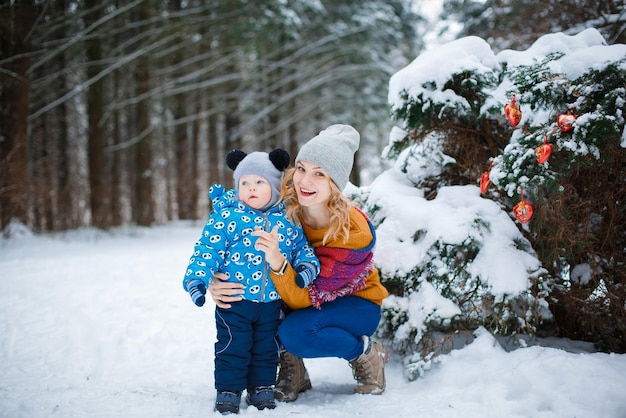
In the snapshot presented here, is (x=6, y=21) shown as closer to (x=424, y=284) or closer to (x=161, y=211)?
(x=424, y=284)

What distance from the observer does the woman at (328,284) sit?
2.29 metres

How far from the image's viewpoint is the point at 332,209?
7.91 feet

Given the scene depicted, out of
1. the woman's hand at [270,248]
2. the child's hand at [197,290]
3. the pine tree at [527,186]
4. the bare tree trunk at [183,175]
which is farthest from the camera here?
the bare tree trunk at [183,175]

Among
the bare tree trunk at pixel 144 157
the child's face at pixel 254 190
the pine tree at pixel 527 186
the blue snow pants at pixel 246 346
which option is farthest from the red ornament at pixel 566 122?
the bare tree trunk at pixel 144 157

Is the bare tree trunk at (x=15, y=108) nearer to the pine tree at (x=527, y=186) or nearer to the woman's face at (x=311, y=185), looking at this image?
the woman's face at (x=311, y=185)

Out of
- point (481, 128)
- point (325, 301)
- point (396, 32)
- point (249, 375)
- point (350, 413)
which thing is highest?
point (396, 32)

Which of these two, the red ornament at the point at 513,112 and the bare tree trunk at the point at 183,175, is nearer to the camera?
the red ornament at the point at 513,112

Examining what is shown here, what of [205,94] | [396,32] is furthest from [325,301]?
[396,32]

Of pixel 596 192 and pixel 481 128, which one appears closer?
pixel 596 192

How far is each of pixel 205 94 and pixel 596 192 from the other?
13.2m

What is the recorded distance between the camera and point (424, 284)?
269 cm

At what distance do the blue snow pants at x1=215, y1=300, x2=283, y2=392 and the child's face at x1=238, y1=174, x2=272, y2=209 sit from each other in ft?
1.79

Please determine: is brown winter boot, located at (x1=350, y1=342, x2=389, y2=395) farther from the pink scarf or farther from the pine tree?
the pink scarf

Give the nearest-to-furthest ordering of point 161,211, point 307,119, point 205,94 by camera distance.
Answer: point 205,94, point 307,119, point 161,211
